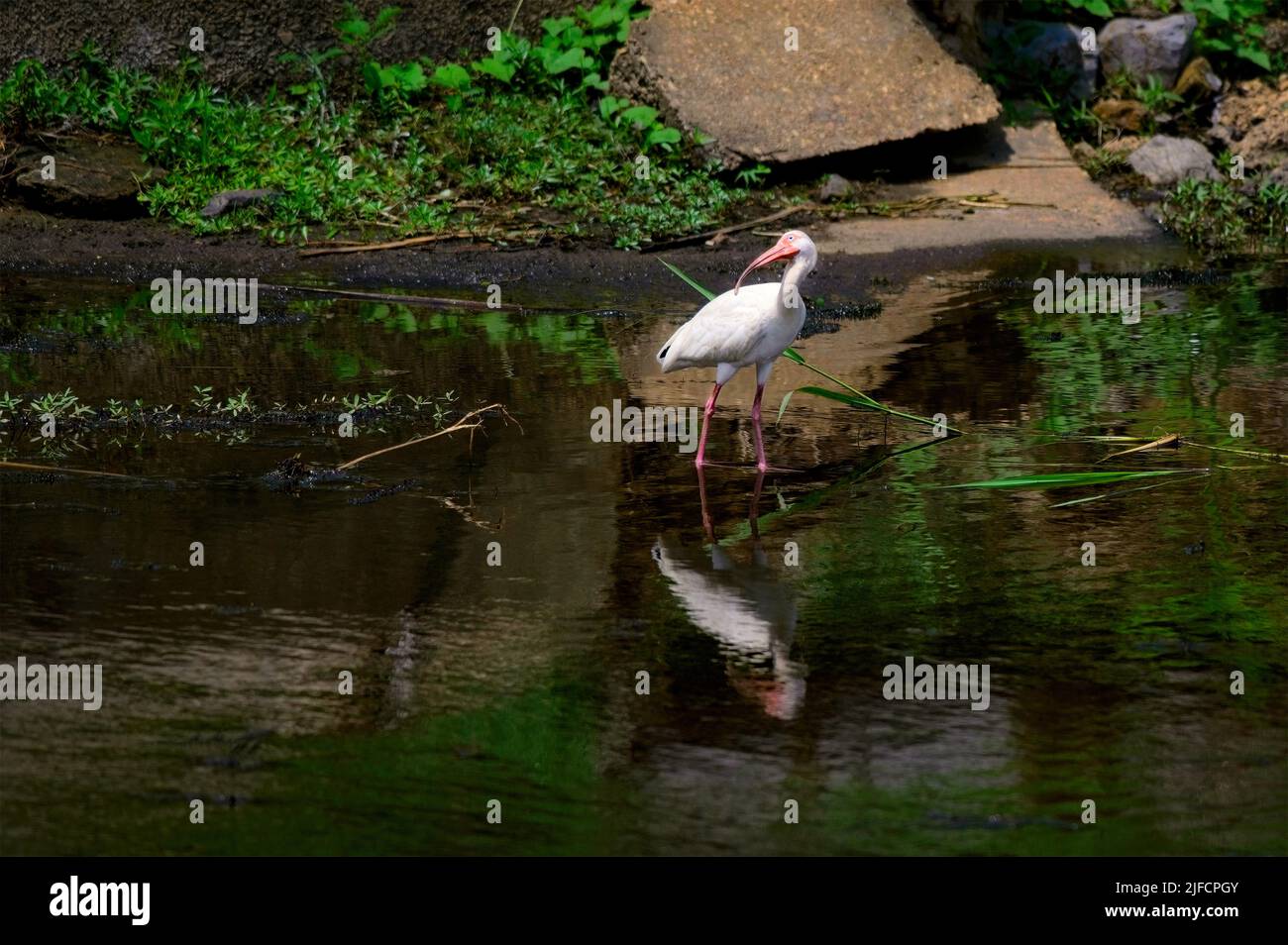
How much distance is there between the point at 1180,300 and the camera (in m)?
10.8

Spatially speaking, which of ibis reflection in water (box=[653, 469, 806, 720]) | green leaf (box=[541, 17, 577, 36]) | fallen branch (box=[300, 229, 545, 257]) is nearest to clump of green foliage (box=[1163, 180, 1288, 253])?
fallen branch (box=[300, 229, 545, 257])

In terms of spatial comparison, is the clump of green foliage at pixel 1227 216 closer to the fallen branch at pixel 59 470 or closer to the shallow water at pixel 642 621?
the shallow water at pixel 642 621

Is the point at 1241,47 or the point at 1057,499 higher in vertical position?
the point at 1241,47

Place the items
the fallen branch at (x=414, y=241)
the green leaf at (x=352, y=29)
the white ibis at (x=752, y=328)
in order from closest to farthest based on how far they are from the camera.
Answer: the white ibis at (x=752, y=328) → the fallen branch at (x=414, y=241) → the green leaf at (x=352, y=29)

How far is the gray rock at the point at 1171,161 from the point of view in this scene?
1384 cm

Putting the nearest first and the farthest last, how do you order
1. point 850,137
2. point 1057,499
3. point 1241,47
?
point 1057,499, point 850,137, point 1241,47

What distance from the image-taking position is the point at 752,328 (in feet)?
24.2

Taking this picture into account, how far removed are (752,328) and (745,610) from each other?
217 cm

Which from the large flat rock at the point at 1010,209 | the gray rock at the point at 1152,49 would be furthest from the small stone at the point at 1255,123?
the large flat rock at the point at 1010,209

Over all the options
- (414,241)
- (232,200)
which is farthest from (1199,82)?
(232,200)

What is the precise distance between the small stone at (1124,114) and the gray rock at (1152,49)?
455mm

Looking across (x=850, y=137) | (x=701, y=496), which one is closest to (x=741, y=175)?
(x=850, y=137)

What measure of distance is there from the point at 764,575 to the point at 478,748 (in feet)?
5.50

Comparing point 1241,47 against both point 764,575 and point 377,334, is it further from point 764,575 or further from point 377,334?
point 764,575
